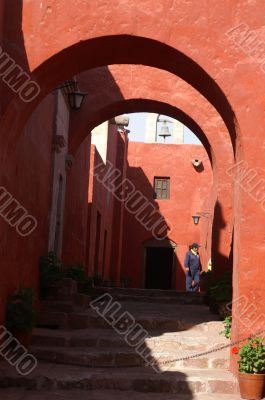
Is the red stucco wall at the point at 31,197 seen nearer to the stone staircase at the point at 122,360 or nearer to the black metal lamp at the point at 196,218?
the stone staircase at the point at 122,360

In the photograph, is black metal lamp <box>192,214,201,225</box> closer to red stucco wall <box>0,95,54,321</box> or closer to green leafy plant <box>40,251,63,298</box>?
red stucco wall <box>0,95,54,321</box>

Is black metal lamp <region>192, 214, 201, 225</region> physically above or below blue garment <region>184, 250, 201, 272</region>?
above

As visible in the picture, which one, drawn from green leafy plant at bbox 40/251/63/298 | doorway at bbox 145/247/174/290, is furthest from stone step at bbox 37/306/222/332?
doorway at bbox 145/247/174/290

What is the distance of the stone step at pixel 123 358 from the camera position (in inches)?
288

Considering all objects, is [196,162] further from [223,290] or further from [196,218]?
[223,290]

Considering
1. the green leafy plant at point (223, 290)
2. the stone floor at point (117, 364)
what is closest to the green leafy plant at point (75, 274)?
the stone floor at point (117, 364)

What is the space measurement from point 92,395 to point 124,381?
0.45 metres

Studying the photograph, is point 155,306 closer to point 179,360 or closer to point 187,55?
point 179,360

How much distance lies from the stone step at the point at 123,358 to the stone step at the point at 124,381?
38cm

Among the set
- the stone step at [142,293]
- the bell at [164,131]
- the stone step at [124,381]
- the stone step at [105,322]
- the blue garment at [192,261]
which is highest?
the bell at [164,131]

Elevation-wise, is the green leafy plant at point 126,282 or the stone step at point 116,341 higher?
the stone step at point 116,341

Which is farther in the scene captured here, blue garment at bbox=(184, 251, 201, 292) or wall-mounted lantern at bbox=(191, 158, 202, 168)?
wall-mounted lantern at bbox=(191, 158, 202, 168)

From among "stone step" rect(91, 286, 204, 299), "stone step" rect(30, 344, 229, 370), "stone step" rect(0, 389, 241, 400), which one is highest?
"stone step" rect(91, 286, 204, 299)

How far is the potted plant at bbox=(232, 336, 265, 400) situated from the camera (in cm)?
642
